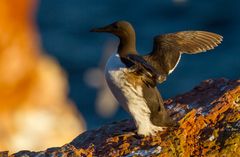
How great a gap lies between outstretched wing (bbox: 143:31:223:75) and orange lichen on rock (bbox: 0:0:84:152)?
3.54 metres

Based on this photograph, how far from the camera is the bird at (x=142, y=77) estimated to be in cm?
898

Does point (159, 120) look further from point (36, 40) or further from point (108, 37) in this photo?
point (108, 37)

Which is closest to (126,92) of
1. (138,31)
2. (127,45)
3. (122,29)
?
(127,45)

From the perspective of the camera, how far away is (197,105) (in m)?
9.16

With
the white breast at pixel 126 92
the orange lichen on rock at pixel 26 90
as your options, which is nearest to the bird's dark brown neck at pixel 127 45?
the white breast at pixel 126 92

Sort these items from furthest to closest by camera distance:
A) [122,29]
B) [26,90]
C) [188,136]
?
[26,90]
[122,29]
[188,136]

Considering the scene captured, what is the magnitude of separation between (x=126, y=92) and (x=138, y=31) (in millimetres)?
27822

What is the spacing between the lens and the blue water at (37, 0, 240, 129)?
31234mm

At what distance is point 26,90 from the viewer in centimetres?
1310

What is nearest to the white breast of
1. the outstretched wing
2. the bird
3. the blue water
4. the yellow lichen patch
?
the bird

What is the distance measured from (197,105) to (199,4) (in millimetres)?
34349

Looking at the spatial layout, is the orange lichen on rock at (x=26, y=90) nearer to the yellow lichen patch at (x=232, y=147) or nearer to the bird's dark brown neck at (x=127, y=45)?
the bird's dark brown neck at (x=127, y=45)

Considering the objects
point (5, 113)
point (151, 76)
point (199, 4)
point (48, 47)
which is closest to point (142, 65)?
point (151, 76)

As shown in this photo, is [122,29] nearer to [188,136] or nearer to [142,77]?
[142,77]
